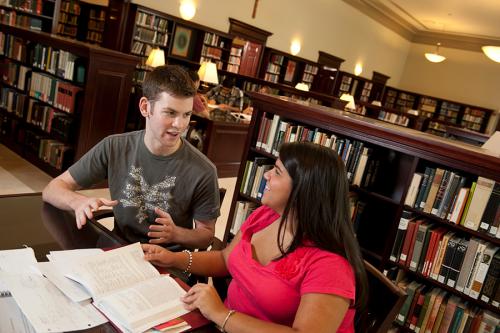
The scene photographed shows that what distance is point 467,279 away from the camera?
6.82 feet

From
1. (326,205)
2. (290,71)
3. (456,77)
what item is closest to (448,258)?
(326,205)

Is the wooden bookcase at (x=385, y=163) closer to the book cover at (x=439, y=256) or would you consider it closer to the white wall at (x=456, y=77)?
the book cover at (x=439, y=256)

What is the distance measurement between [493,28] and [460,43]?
2002mm

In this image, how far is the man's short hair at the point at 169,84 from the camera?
65.5 inches

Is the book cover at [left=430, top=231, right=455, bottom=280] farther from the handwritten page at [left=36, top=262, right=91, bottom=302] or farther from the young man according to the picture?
the handwritten page at [left=36, top=262, right=91, bottom=302]

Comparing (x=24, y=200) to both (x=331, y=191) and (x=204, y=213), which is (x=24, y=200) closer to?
(x=204, y=213)

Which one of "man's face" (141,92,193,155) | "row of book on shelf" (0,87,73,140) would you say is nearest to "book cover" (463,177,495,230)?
"man's face" (141,92,193,155)

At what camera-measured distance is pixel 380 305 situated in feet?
4.34

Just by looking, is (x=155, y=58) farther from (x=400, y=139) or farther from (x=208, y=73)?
(x=400, y=139)

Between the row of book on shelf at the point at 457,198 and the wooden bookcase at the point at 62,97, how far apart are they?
3.09 m

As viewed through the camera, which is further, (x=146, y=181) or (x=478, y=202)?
(x=478, y=202)

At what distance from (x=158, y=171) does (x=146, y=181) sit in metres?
0.07

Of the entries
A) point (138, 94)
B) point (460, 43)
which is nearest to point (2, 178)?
point (138, 94)

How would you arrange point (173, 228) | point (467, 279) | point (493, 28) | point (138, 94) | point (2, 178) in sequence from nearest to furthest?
point (173, 228) → point (467, 279) → point (2, 178) → point (138, 94) → point (493, 28)
